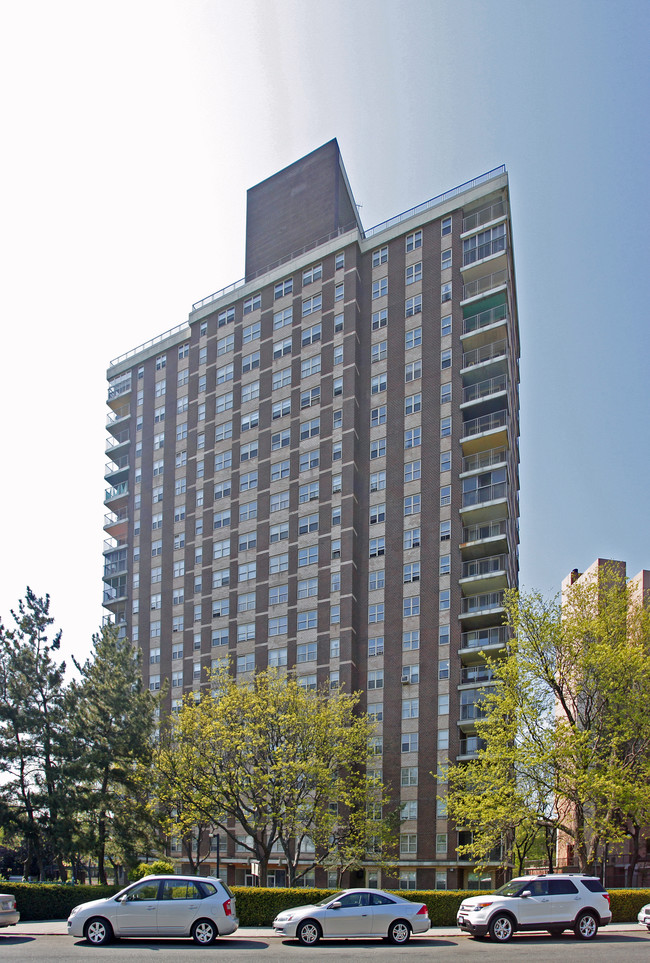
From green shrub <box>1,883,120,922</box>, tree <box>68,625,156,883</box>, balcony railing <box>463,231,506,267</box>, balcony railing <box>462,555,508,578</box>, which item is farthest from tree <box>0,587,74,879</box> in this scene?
balcony railing <box>463,231,506,267</box>

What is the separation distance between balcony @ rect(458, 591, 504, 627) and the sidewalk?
1054 inches

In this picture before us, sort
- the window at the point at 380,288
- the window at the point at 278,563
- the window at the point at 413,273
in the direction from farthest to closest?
the window at the point at 380,288, the window at the point at 278,563, the window at the point at 413,273

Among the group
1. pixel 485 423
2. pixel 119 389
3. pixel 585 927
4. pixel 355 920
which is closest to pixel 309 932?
pixel 355 920

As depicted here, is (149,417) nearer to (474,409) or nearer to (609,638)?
(474,409)

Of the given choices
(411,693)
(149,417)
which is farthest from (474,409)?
(149,417)

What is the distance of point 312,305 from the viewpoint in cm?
7144

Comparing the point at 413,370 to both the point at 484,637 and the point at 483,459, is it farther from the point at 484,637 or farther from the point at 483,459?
the point at 484,637

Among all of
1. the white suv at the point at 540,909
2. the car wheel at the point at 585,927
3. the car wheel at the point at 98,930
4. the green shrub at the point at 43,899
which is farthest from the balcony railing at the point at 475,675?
the car wheel at the point at 98,930

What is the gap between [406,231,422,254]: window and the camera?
6700 cm

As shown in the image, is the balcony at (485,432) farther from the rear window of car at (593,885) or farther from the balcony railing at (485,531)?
the rear window of car at (593,885)

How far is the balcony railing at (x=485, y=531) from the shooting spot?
57969 mm

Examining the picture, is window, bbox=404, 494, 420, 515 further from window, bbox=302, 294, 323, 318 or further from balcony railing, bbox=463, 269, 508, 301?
window, bbox=302, 294, 323, 318

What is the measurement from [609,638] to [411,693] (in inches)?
762

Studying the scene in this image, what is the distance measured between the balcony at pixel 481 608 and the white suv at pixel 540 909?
30.5 meters
